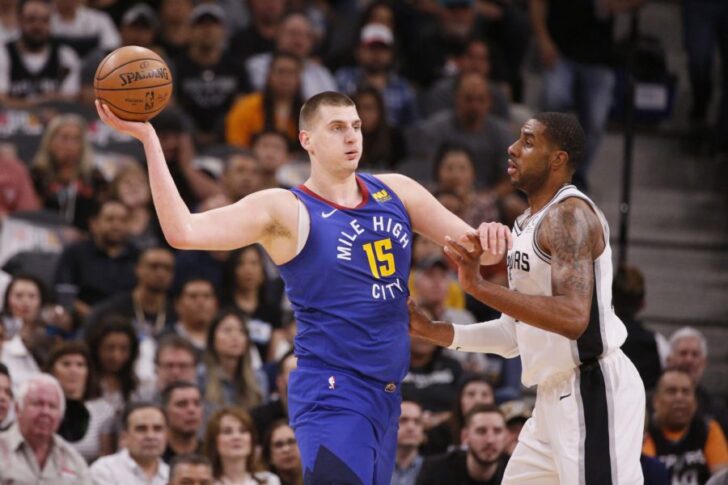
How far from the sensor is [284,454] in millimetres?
9148

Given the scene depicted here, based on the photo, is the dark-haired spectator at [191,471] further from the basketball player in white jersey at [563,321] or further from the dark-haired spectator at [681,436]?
the dark-haired spectator at [681,436]

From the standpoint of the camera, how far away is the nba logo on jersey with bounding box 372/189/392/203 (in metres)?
6.57

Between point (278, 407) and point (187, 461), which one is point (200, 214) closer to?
point (187, 461)

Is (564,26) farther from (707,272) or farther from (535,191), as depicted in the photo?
(535,191)

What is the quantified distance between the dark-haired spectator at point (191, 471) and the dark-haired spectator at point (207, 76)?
540 cm

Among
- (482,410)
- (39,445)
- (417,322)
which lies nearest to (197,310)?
(39,445)

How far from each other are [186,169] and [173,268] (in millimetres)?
1474

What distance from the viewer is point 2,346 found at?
9.63 metres

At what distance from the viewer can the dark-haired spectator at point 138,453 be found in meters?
8.77

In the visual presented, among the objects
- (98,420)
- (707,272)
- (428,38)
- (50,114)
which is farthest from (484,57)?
(98,420)

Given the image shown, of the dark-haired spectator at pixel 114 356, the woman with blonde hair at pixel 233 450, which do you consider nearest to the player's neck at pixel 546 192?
the woman with blonde hair at pixel 233 450

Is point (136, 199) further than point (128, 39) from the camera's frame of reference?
No

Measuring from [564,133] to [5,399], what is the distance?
4159 mm

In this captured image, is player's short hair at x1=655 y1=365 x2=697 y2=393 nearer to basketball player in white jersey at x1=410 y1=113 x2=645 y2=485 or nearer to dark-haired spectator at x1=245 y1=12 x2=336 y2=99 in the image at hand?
basketball player in white jersey at x1=410 y1=113 x2=645 y2=485
